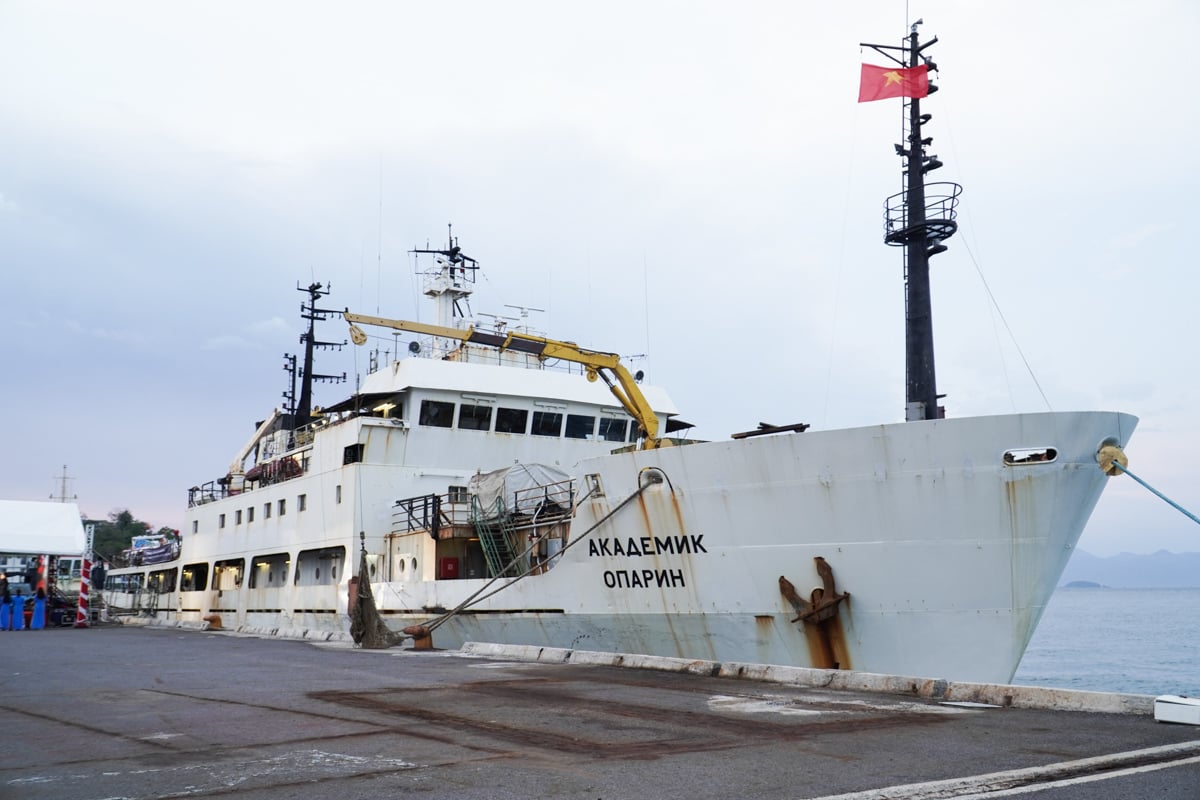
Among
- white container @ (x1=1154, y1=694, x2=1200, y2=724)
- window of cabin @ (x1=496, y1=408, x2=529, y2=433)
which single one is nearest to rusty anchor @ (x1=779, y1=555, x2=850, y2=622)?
white container @ (x1=1154, y1=694, x2=1200, y2=724)

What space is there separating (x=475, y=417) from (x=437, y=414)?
90 cm

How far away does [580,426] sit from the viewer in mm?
22422

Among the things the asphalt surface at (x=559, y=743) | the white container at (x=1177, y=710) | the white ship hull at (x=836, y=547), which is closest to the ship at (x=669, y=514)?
the white ship hull at (x=836, y=547)

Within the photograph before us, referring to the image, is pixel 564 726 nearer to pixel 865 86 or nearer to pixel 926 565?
pixel 926 565

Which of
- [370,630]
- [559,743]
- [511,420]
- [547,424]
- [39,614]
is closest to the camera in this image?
[559,743]

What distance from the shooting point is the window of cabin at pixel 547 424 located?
860 inches

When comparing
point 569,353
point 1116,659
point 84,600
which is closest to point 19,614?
point 84,600

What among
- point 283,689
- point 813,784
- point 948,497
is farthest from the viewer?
point 948,497

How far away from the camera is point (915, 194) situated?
16.0 m

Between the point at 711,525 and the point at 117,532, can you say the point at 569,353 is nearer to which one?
the point at 711,525

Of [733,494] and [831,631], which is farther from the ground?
[733,494]

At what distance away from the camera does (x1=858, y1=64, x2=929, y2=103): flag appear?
16.2 metres

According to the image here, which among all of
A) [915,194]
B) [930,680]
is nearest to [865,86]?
[915,194]

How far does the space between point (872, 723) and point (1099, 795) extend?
8.46 ft
